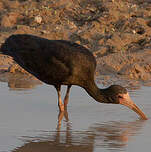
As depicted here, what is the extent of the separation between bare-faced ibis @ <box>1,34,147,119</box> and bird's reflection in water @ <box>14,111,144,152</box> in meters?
0.81

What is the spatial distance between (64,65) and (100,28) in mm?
5448

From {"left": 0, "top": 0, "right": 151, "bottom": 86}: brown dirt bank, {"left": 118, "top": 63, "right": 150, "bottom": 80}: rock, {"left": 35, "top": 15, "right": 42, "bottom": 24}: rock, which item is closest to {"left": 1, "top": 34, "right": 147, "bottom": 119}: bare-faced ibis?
{"left": 0, "top": 0, "right": 151, "bottom": 86}: brown dirt bank

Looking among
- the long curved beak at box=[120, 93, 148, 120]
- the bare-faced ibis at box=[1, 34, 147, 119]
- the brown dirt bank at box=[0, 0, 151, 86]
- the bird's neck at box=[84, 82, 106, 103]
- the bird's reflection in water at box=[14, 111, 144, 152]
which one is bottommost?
the bird's reflection in water at box=[14, 111, 144, 152]

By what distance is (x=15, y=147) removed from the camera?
6539 millimetres

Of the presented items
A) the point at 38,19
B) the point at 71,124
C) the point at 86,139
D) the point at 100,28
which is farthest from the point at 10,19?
the point at 86,139

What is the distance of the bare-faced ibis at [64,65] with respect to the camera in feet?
28.5

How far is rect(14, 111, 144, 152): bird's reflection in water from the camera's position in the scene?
662 cm

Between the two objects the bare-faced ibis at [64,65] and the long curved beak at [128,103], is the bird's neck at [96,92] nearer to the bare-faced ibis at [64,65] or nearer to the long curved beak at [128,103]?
the bare-faced ibis at [64,65]

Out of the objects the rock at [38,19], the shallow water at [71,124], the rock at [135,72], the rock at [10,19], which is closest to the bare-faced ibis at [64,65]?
the shallow water at [71,124]

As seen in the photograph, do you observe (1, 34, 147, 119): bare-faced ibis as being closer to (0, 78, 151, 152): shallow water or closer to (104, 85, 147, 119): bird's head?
(104, 85, 147, 119): bird's head

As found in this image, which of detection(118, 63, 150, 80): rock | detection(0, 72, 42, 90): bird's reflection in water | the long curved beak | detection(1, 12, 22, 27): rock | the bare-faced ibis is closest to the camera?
the long curved beak

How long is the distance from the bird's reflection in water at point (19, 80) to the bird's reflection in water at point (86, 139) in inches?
117

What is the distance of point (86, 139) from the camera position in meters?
7.06

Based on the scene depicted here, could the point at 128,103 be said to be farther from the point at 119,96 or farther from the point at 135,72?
the point at 135,72
